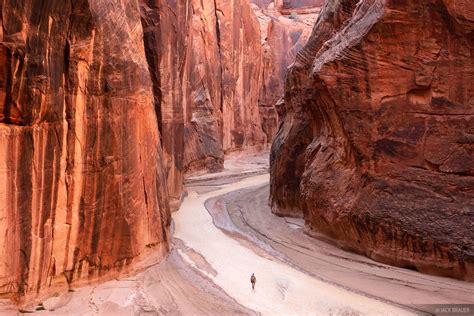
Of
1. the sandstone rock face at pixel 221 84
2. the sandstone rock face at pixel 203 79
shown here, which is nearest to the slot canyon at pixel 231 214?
the sandstone rock face at pixel 203 79

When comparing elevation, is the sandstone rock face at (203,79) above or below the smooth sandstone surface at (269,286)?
above

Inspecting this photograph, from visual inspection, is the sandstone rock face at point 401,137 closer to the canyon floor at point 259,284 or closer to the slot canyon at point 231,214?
the slot canyon at point 231,214

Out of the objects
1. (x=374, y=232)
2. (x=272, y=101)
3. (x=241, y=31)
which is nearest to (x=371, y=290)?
(x=374, y=232)

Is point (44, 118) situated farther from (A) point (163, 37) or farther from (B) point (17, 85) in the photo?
(A) point (163, 37)

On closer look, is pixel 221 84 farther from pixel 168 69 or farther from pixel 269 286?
pixel 269 286

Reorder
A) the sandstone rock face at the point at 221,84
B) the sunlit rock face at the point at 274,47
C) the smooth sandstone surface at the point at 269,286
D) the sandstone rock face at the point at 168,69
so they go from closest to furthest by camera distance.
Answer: the smooth sandstone surface at the point at 269,286 → the sandstone rock face at the point at 168,69 → the sandstone rock face at the point at 221,84 → the sunlit rock face at the point at 274,47

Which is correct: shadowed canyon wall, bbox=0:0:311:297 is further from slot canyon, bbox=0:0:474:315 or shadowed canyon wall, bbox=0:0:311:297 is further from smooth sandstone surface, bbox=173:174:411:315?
smooth sandstone surface, bbox=173:174:411:315
